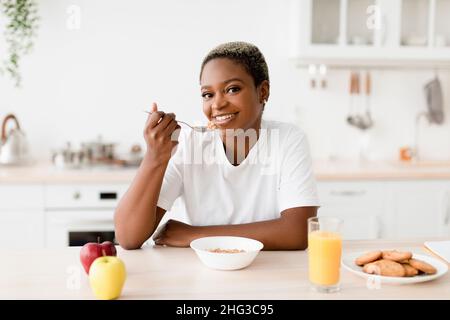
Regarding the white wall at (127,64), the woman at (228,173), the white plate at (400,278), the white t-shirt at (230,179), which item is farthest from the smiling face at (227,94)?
the white wall at (127,64)

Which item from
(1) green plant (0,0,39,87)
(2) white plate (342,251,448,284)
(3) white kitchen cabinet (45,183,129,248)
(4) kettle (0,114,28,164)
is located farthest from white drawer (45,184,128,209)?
(2) white plate (342,251,448,284)

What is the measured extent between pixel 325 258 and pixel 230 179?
615 mm

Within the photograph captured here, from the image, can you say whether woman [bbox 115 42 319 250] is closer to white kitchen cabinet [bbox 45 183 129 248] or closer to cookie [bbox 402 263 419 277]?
cookie [bbox 402 263 419 277]

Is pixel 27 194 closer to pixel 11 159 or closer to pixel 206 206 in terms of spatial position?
pixel 11 159

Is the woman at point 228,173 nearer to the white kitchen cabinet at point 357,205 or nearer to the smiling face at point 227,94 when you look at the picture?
→ the smiling face at point 227,94

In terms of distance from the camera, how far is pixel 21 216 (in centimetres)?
276

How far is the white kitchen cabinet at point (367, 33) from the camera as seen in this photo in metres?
3.08

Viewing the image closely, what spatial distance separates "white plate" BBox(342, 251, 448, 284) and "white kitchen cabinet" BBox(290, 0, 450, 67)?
1892mm

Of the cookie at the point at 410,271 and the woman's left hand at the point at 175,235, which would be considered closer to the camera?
the cookie at the point at 410,271

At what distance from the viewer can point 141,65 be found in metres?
3.30

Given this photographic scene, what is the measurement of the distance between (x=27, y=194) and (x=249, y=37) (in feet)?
5.00

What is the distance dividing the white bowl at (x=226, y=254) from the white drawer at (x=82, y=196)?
1447 millimetres

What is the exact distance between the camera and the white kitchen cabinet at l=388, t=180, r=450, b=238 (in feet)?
9.62

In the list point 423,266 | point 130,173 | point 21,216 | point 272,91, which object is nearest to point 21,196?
point 21,216
